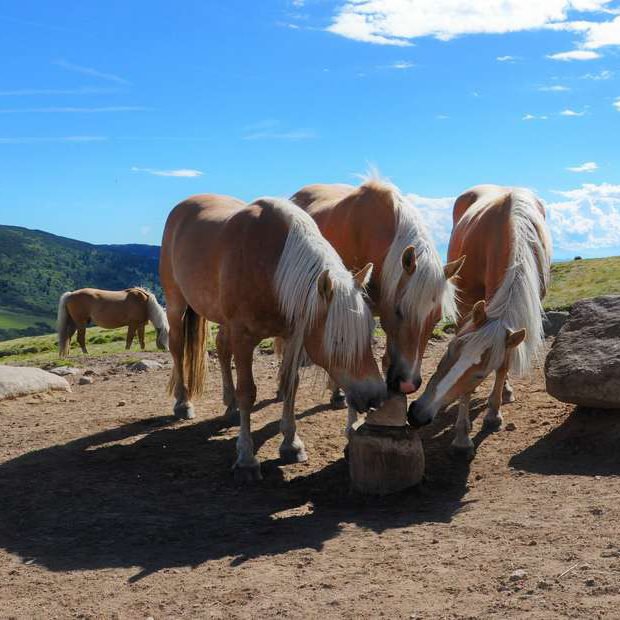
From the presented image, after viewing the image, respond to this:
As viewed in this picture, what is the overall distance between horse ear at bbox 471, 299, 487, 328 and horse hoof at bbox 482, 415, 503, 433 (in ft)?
6.13

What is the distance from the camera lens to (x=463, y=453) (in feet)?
20.9

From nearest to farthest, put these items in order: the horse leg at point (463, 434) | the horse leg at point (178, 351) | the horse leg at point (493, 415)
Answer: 1. the horse leg at point (463, 434)
2. the horse leg at point (493, 415)
3. the horse leg at point (178, 351)

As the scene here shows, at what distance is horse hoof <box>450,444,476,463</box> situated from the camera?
632 centimetres

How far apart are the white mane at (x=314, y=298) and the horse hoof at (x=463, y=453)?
5.63 ft

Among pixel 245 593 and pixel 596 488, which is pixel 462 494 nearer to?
pixel 596 488

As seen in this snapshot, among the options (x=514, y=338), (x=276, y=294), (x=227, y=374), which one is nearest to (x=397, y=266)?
(x=276, y=294)

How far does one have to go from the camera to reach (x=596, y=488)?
16.3ft

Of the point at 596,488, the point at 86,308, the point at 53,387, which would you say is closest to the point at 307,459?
the point at 596,488

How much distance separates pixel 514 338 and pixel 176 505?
2.98 m

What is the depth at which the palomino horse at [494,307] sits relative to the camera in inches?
214

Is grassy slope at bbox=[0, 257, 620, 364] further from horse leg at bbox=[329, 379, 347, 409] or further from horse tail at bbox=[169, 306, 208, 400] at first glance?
horse leg at bbox=[329, 379, 347, 409]

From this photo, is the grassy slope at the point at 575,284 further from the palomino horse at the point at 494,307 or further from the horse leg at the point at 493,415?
the horse leg at the point at 493,415

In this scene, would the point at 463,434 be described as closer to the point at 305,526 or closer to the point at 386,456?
the point at 386,456

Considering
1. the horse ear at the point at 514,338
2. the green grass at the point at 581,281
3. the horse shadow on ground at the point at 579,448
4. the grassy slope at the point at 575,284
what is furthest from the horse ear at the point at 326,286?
the green grass at the point at 581,281
